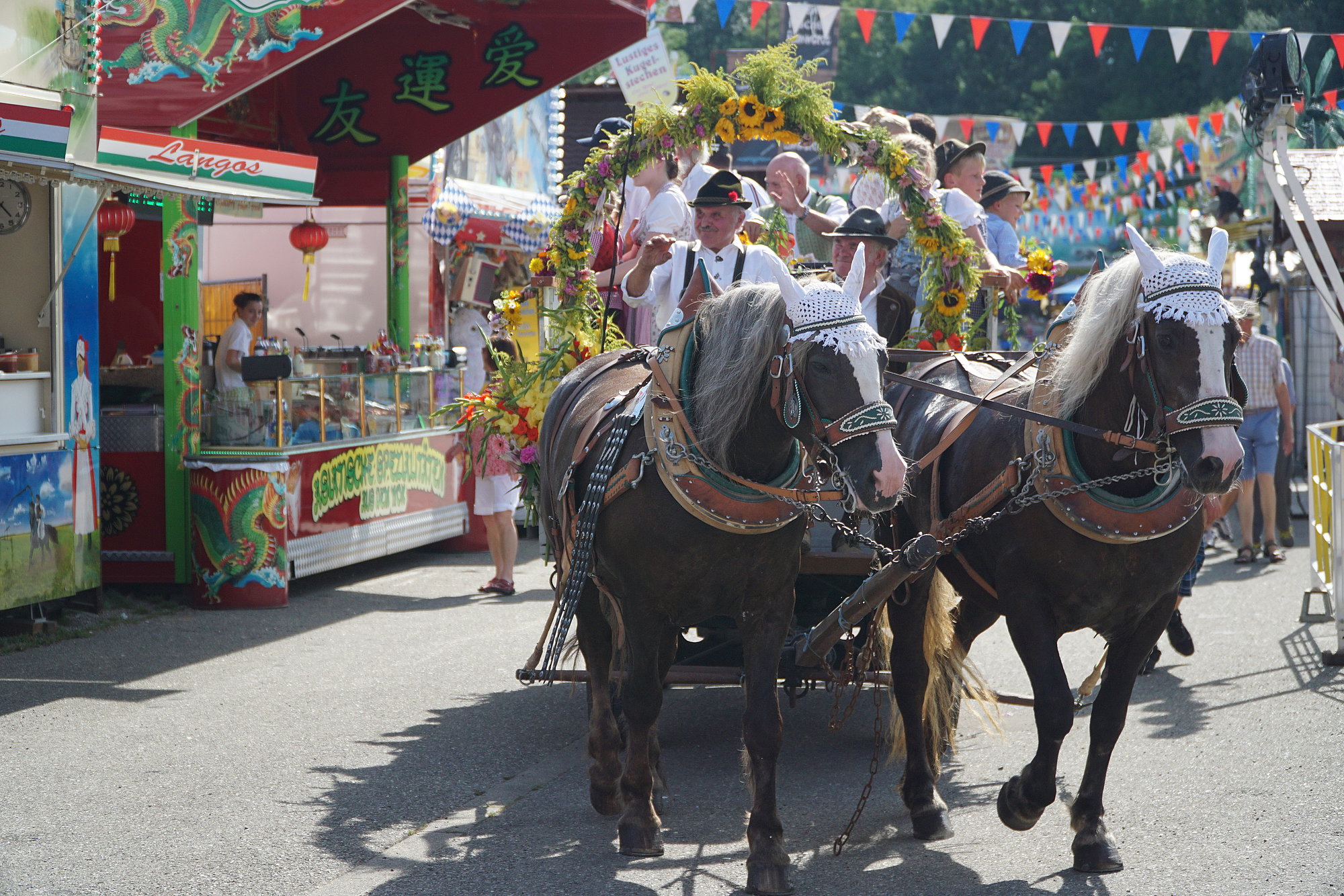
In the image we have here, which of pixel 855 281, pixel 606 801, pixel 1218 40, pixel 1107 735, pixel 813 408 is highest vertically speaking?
pixel 1218 40

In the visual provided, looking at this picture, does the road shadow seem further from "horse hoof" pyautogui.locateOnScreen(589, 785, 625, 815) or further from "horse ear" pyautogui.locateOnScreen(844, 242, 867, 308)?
"horse ear" pyautogui.locateOnScreen(844, 242, 867, 308)

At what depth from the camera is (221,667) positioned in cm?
727

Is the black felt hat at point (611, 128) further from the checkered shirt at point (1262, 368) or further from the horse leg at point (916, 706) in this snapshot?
the checkered shirt at point (1262, 368)

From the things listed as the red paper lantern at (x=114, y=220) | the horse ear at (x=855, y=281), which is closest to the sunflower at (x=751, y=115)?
the horse ear at (x=855, y=281)

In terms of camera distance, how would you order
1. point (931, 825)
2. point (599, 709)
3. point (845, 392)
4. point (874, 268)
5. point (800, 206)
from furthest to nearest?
point (800, 206)
point (874, 268)
point (599, 709)
point (931, 825)
point (845, 392)

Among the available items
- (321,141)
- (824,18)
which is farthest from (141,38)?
(824,18)

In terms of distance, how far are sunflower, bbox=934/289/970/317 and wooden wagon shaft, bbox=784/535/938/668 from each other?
206 centimetres

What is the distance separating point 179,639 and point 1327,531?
7.10 metres

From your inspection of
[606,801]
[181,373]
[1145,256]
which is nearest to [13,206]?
[181,373]

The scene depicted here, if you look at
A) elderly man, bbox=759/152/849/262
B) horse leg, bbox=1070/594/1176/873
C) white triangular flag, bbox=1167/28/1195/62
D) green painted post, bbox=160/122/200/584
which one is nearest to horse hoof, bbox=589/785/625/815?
horse leg, bbox=1070/594/1176/873

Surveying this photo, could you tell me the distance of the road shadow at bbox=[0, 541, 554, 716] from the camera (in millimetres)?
6754

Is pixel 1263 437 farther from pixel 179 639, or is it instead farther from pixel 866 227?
pixel 179 639

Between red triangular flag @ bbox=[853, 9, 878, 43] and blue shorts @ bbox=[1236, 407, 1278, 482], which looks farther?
red triangular flag @ bbox=[853, 9, 878, 43]

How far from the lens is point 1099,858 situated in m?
4.16
